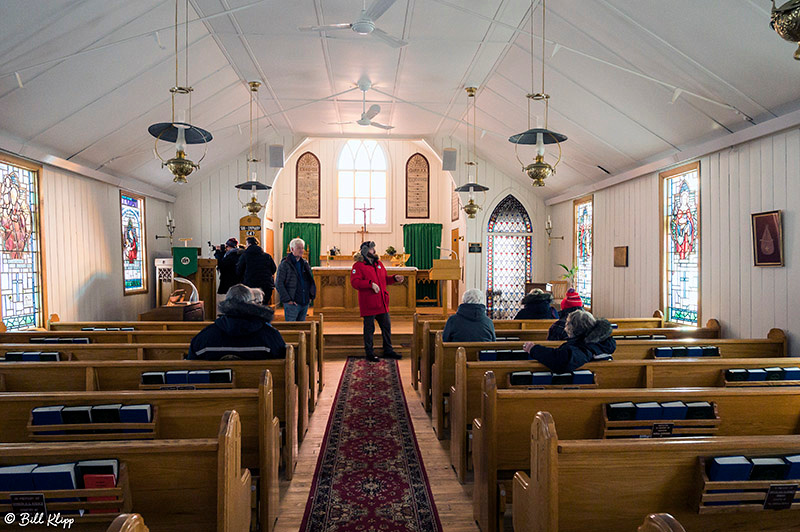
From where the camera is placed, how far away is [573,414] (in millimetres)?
2189

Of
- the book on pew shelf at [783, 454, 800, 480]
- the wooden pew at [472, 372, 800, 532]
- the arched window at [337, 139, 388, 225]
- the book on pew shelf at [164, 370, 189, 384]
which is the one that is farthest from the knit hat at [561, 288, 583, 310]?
the arched window at [337, 139, 388, 225]

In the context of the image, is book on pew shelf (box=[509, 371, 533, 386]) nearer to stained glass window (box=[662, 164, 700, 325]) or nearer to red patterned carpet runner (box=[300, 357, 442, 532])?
red patterned carpet runner (box=[300, 357, 442, 532])

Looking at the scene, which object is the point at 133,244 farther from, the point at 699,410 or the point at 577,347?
the point at 699,410

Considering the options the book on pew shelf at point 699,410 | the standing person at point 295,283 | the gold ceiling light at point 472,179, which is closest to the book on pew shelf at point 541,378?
the book on pew shelf at point 699,410

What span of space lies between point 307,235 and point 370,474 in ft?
29.8

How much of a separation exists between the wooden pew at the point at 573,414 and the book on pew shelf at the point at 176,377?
159 centimetres

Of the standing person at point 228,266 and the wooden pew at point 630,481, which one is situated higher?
the standing person at point 228,266

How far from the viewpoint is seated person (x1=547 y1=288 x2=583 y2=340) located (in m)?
3.74

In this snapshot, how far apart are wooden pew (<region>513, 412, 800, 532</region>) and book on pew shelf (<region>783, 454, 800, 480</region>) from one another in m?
0.04

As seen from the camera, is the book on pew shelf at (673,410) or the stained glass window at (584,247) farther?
the stained glass window at (584,247)

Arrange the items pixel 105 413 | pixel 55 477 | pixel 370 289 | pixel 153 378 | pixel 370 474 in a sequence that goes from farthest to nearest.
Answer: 1. pixel 370 289
2. pixel 370 474
3. pixel 153 378
4. pixel 105 413
5. pixel 55 477

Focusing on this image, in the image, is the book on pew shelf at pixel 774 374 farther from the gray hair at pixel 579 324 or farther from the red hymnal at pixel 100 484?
the red hymnal at pixel 100 484

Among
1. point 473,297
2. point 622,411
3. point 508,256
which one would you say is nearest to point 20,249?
point 473,297

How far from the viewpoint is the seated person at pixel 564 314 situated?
12.3 feet
